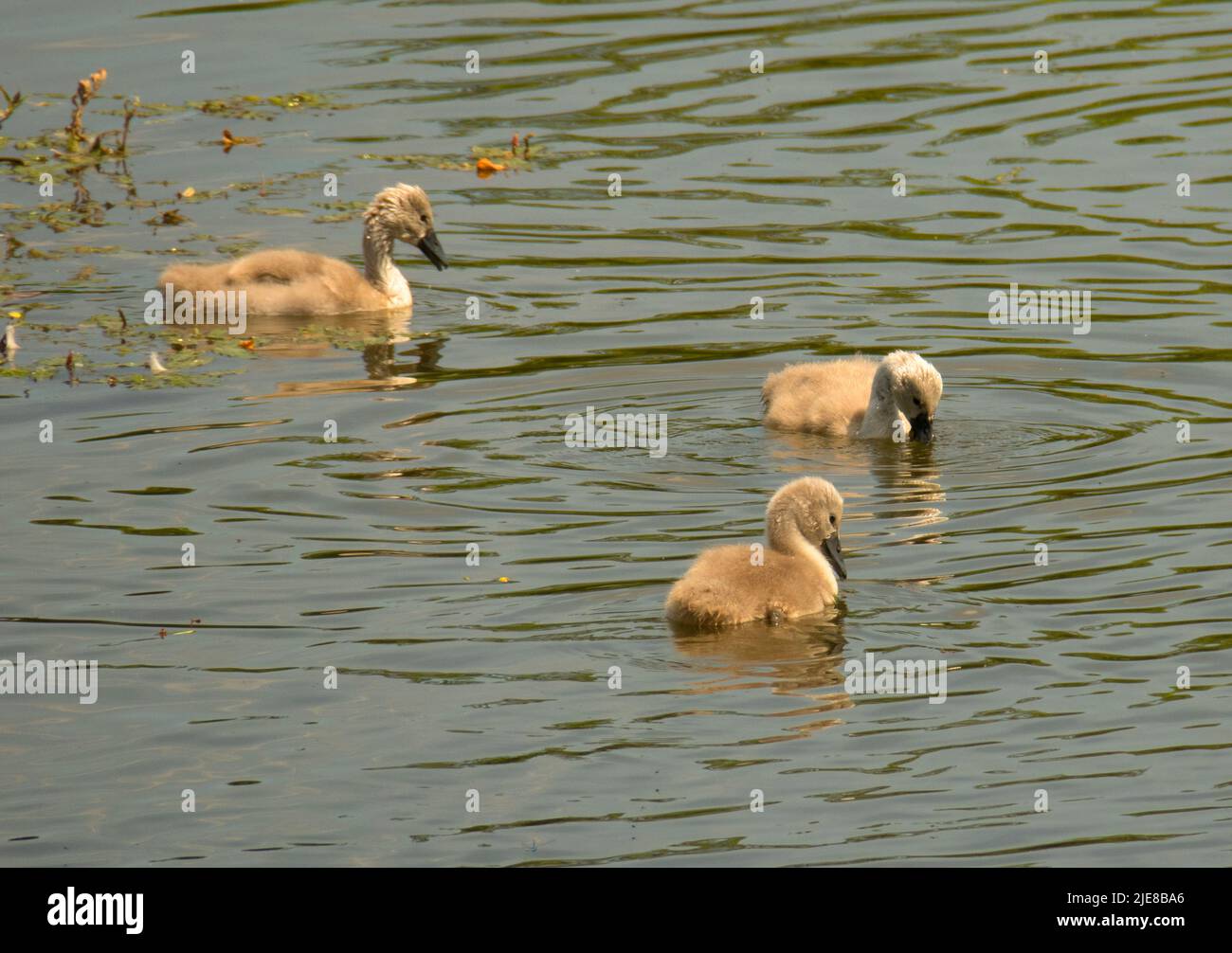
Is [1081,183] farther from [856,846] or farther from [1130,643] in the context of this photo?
[856,846]

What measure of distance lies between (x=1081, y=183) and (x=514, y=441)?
6.38 m

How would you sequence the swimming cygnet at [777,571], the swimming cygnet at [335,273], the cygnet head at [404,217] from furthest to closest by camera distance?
the cygnet head at [404,217]
the swimming cygnet at [335,273]
the swimming cygnet at [777,571]

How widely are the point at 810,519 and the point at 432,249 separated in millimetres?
6027

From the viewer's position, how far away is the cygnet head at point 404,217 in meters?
14.6

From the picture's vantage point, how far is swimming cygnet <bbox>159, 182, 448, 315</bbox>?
543 inches

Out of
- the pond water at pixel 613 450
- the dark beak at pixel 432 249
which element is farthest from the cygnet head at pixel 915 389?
the dark beak at pixel 432 249

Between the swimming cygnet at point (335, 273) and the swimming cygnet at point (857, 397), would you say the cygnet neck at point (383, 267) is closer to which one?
the swimming cygnet at point (335, 273)

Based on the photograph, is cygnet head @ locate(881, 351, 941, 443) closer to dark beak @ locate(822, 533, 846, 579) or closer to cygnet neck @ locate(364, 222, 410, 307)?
dark beak @ locate(822, 533, 846, 579)

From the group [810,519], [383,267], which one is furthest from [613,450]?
[383,267]

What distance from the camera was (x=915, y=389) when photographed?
456 inches

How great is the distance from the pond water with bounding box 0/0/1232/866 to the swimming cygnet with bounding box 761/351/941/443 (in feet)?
0.47

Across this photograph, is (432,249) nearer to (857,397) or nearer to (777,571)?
(857,397)

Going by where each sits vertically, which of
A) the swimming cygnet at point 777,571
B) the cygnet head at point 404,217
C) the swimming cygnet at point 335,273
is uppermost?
the cygnet head at point 404,217

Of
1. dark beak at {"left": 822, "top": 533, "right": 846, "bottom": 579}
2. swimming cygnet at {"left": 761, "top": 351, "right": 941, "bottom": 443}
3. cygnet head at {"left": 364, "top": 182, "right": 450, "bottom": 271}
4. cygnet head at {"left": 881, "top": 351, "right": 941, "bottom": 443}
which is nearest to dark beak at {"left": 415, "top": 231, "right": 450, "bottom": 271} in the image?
cygnet head at {"left": 364, "top": 182, "right": 450, "bottom": 271}
